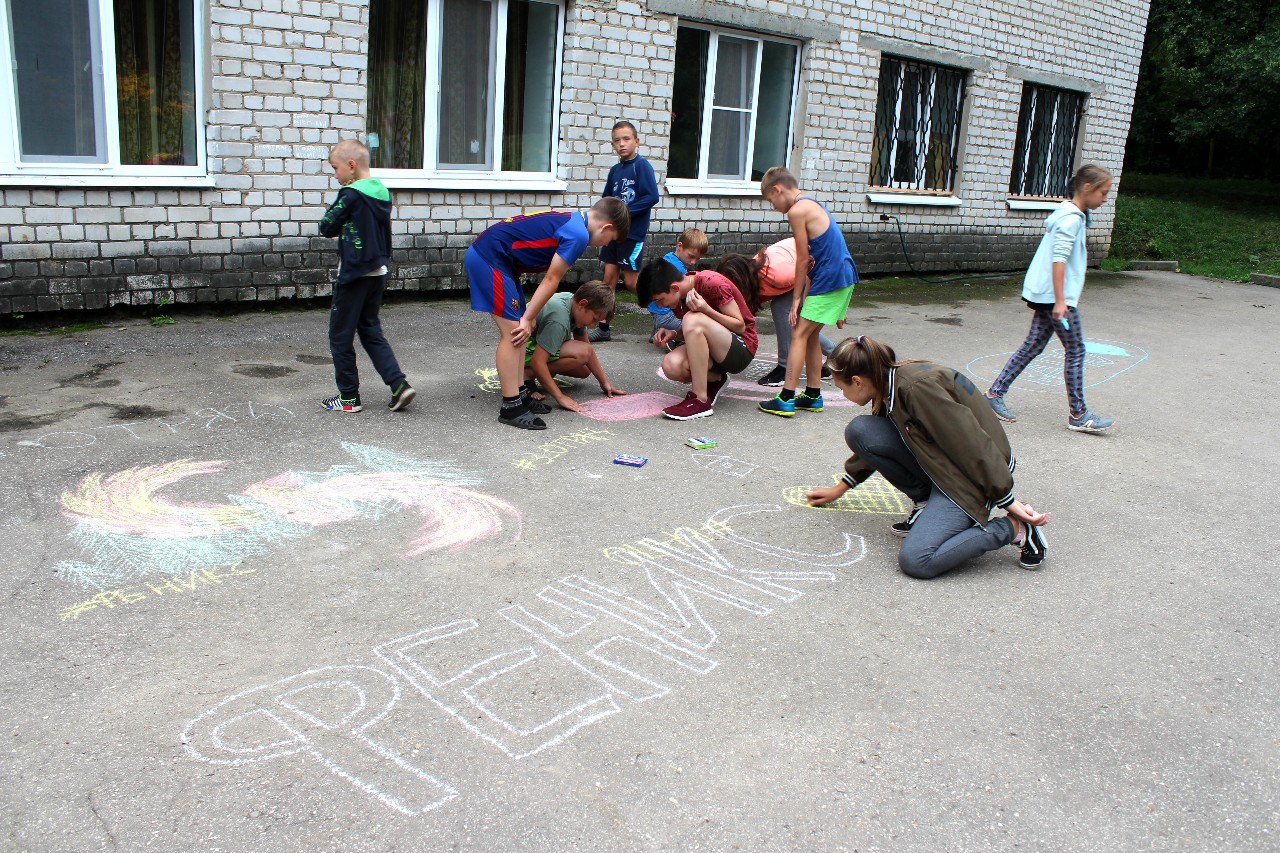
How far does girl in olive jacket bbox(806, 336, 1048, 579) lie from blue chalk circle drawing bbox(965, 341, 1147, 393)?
3.50m

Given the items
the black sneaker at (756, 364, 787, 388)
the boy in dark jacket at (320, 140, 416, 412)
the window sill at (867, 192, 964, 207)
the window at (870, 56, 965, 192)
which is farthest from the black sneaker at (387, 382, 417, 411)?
the window at (870, 56, 965, 192)

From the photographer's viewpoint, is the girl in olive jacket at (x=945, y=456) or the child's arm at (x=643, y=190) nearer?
the girl in olive jacket at (x=945, y=456)

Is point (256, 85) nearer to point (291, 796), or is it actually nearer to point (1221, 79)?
point (291, 796)

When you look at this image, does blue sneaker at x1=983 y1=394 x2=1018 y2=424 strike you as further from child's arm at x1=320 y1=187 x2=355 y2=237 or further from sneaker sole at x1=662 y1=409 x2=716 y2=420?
child's arm at x1=320 y1=187 x2=355 y2=237

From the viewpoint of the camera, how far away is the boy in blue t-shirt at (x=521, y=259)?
5270 millimetres

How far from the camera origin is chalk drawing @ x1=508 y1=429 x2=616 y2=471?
16.3 feet

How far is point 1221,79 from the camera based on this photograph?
23.8 m

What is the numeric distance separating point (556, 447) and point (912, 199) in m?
9.33

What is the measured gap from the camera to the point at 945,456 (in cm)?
391

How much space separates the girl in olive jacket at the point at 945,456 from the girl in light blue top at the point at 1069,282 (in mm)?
2364

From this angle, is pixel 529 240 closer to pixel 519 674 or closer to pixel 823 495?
pixel 823 495

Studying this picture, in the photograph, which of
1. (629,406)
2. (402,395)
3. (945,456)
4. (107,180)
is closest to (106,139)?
(107,180)

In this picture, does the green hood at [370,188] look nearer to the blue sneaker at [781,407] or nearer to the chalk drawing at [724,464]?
the chalk drawing at [724,464]

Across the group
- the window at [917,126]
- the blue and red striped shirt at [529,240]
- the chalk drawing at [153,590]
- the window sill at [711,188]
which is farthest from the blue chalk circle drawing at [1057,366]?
the chalk drawing at [153,590]
